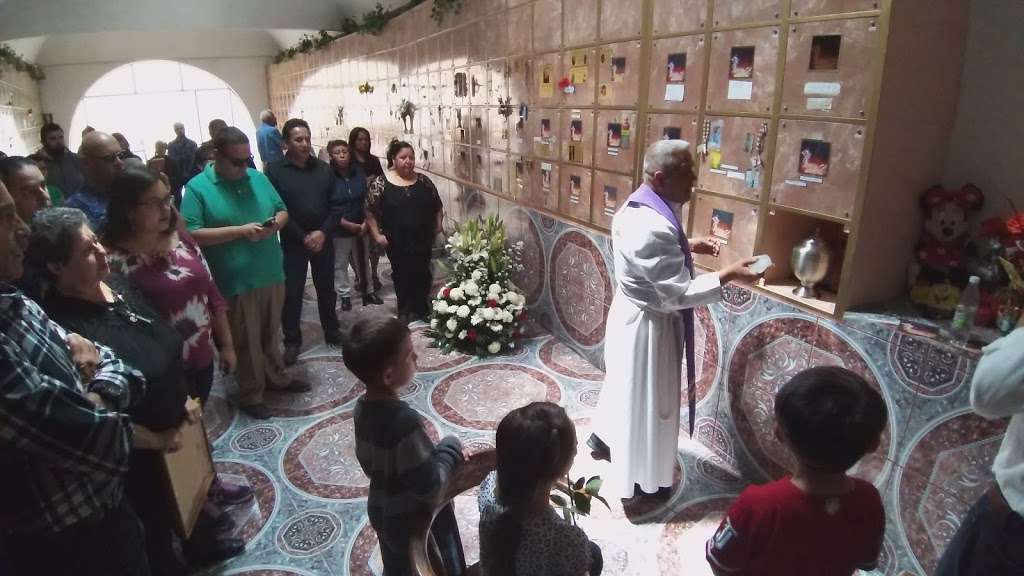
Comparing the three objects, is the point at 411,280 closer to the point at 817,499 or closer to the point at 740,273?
the point at 740,273

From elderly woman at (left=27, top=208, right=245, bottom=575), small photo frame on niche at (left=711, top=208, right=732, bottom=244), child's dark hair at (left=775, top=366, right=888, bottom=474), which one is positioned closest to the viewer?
child's dark hair at (left=775, top=366, right=888, bottom=474)

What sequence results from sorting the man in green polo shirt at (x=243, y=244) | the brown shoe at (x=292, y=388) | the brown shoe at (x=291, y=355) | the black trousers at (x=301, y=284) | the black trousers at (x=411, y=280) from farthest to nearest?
the black trousers at (x=411, y=280) → the brown shoe at (x=291, y=355) → the black trousers at (x=301, y=284) → the brown shoe at (x=292, y=388) → the man in green polo shirt at (x=243, y=244)

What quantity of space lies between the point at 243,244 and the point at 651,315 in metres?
1.81

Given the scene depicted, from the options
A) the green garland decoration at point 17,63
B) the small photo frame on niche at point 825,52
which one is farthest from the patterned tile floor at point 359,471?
the green garland decoration at point 17,63

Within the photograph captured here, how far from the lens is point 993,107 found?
5.71 feet

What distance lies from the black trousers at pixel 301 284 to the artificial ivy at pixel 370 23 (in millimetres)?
1960

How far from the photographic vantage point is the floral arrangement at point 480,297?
11.7ft

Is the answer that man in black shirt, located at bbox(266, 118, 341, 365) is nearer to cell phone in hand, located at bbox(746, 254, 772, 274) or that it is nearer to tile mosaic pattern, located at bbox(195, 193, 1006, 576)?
tile mosaic pattern, located at bbox(195, 193, 1006, 576)

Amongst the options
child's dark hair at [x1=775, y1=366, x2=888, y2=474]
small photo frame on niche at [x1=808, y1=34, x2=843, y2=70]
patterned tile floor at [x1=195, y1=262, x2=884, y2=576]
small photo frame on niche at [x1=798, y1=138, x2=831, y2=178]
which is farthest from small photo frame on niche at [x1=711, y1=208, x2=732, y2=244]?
child's dark hair at [x1=775, y1=366, x2=888, y2=474]

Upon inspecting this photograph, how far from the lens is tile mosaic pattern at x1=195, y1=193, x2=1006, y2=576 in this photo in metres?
1.66

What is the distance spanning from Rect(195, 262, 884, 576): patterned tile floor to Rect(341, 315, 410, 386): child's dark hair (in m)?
1.01

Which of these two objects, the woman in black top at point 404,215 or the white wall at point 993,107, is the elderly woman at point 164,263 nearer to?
the woman in black top at point 404,215

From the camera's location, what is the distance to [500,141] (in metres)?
3.83

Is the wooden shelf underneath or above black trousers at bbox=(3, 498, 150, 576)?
above
